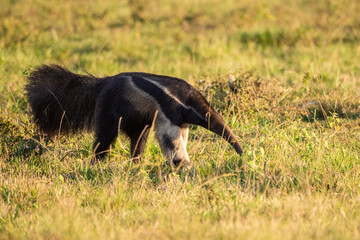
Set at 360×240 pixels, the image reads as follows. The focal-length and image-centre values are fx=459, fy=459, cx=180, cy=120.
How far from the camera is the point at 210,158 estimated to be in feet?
16.9

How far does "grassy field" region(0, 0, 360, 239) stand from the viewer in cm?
355

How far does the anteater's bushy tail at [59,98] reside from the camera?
18.2ft

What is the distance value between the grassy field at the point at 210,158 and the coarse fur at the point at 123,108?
0.20m

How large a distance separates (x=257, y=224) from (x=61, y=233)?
1423 millimetres

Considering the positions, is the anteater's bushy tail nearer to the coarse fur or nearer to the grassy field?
the coarse fur

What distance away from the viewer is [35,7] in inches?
555

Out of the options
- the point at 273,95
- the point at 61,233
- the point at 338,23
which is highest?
the point at 338,23

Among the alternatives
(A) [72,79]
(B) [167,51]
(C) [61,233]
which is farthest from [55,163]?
(B) [167,51]

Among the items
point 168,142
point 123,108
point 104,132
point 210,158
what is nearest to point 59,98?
point 104,132

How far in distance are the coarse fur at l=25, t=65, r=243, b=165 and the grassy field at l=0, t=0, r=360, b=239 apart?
0.20 meters

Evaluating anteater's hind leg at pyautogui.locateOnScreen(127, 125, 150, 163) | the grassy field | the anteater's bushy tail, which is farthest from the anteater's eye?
the anteater's bushy tail

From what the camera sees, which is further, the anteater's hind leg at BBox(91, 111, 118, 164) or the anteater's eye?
the anteater's hind leg at BBox(91, 111, 118, 164)

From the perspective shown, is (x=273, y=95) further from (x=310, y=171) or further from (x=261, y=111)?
(x=310, y=171)

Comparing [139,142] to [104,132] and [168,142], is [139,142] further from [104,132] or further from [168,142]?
[168,142]
